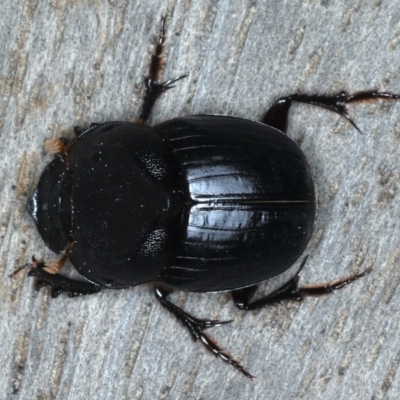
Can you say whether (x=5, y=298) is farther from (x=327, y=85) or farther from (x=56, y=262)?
(x=327, y=85)

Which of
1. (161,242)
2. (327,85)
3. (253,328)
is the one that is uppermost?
(327,85)

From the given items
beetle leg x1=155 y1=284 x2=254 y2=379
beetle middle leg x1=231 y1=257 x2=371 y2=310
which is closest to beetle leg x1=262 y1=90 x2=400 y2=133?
beetle middle leg x1=231 y1=257 x2=371 y2=310

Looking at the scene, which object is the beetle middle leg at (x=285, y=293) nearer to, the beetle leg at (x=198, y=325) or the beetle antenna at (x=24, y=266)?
the beetle leg at (x=198, y=325)

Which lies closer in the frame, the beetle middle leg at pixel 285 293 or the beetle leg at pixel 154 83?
the beetle leg at pixel 154 83

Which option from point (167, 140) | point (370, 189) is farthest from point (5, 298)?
point (370, 189)

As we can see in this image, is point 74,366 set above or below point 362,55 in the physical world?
below

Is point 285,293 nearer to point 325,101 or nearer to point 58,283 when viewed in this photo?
point 325,101

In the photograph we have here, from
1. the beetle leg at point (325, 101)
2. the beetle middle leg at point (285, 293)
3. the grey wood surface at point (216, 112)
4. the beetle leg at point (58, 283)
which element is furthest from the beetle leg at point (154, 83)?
the beetle middle leg at point (285, 293)
